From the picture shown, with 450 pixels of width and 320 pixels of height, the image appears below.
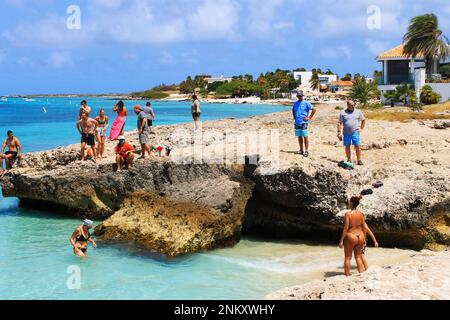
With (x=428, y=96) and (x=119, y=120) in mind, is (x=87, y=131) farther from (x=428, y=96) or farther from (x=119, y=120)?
(x=428, y=96)

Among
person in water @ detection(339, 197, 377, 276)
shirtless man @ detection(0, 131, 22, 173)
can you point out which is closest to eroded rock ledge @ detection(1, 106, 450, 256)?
shirtless man @ detection(0, 131, 22, 173)

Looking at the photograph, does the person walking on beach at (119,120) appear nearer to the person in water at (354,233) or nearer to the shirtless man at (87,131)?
the shirtless man at (87,131)

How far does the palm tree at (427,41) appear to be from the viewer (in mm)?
42219

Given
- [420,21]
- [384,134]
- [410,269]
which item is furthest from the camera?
[420,21]

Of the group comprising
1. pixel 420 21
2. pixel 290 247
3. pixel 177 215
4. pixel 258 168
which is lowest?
pixel 290 247

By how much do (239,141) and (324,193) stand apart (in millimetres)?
3244

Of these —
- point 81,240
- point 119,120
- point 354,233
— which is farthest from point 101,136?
point 354,233

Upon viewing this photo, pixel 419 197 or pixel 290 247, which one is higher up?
Result: pixel 419 197

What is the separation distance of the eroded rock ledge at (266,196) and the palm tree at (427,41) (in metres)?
30.4

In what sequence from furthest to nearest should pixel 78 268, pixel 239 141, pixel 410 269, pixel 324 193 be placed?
1. pixel 239 141
2. pixel 324 193
3. pixel 78 268
4. pixel 410 269

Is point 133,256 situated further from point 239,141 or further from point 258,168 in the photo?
point 239,141

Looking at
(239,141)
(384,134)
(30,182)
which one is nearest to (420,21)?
(384,134)

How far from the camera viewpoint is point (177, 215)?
12.1 meters

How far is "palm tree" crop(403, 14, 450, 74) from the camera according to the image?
42.2 m
